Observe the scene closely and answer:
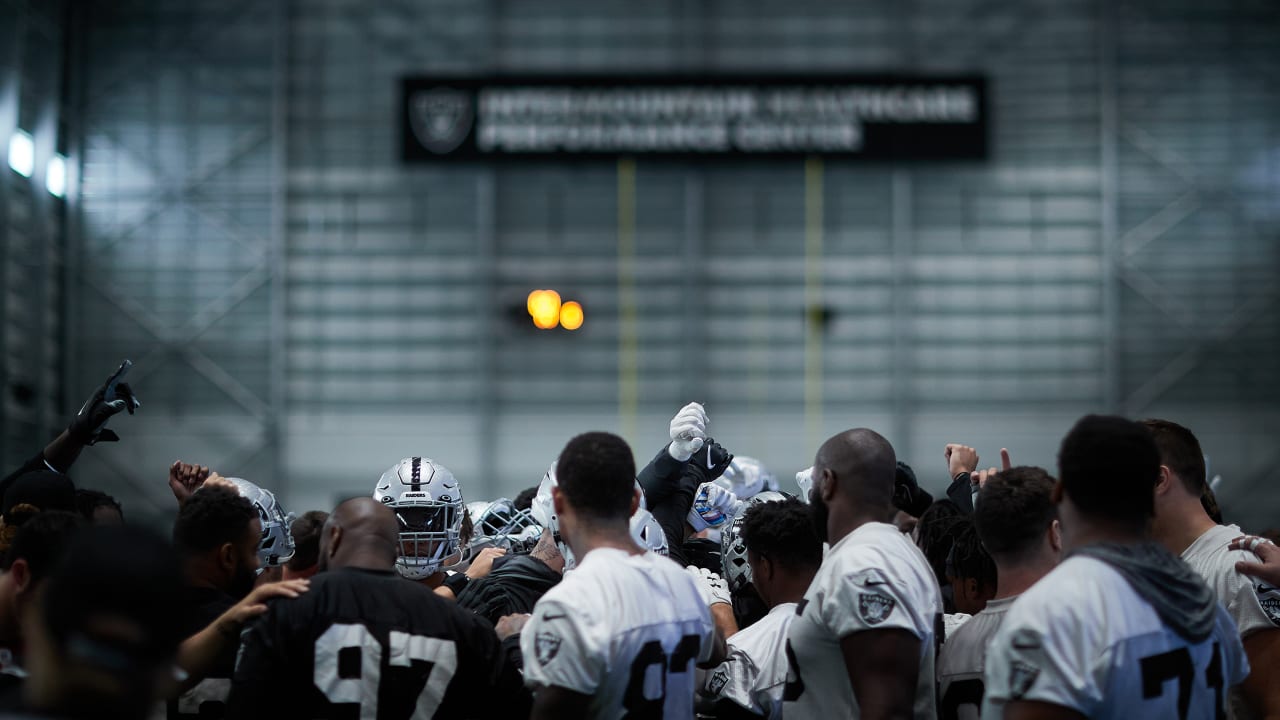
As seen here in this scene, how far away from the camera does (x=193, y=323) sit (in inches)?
664

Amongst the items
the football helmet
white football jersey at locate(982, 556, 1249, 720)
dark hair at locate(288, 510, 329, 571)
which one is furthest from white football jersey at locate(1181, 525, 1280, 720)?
the football helmet

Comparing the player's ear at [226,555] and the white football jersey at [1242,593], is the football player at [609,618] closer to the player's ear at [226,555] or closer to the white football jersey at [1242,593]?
the player's ear at [226,555]

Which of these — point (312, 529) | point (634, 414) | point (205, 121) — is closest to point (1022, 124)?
point (634, 414)

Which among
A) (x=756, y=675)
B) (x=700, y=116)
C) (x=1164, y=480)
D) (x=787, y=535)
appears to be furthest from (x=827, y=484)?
(x=700, y=116)

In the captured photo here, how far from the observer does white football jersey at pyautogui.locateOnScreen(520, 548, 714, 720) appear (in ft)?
10.9

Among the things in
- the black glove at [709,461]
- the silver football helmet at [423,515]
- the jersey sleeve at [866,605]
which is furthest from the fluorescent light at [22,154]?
the jersey sleeve at [866,605]

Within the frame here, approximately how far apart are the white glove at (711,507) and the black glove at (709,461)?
531 millimetres

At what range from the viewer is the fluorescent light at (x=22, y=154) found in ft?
50.7

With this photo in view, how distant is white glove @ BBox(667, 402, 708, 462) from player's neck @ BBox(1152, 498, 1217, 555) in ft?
5.78

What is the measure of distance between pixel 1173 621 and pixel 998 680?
0.48m

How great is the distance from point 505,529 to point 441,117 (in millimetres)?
11382

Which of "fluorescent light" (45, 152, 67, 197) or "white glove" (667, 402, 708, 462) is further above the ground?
"fluorescent light" (45, 152, 67, 197)

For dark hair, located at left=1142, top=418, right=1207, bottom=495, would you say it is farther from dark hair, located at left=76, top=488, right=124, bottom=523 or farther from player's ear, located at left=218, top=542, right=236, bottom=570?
dark hair, located at left=76, top=488, right=124, bottom=523

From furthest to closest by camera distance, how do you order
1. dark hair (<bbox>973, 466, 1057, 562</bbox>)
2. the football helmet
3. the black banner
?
the black banner < the football helmet < dark hair (<bbox>973, 466, 1057, 562</bbox>)
